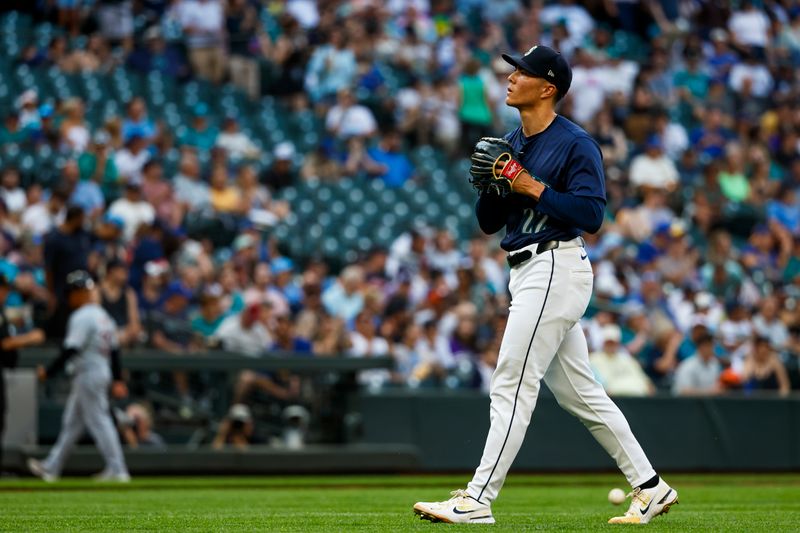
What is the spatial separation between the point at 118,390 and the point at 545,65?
277 inches

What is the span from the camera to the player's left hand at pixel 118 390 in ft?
40.7

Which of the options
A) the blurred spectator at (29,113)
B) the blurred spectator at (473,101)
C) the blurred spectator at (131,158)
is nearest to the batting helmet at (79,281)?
the blurred spectator at (131,158)

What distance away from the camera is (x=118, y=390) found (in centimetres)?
1249

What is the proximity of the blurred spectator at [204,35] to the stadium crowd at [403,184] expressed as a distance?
0.10ft

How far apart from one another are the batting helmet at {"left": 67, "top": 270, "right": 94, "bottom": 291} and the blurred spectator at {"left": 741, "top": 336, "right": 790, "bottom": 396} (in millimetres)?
7744

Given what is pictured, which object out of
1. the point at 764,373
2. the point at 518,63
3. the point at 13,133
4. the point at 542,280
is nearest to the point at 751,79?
the point at 764,373

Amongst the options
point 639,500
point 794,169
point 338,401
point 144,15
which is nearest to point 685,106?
point 794,169

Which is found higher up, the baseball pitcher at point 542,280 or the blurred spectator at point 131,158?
the blurred spectator at point 131,158

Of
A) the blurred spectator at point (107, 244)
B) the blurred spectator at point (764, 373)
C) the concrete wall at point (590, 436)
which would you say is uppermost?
the blurred spectator at point (107, 244)

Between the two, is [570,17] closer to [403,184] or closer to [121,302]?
[403,184]

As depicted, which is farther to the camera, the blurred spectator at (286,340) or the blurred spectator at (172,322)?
the blurred spectator at (286,340)

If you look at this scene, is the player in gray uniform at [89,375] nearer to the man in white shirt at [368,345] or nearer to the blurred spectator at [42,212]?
the blurred spectator at [42,212]

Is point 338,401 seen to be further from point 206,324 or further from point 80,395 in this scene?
point 80,395

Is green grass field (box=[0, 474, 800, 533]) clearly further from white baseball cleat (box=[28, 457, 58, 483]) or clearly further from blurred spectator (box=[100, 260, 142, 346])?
blurred spectator (box=[100, 260, 142, 346])
